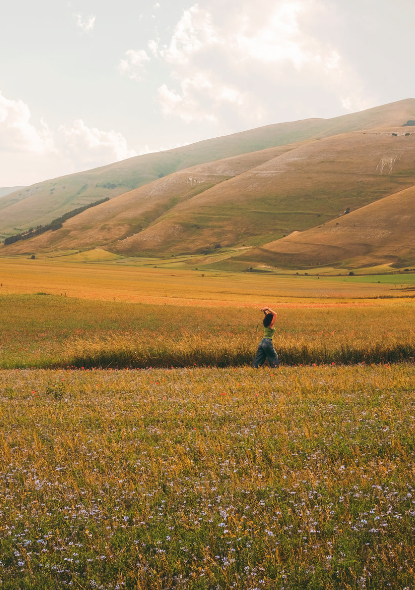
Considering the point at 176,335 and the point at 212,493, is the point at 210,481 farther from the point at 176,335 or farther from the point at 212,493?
the point at 176,335

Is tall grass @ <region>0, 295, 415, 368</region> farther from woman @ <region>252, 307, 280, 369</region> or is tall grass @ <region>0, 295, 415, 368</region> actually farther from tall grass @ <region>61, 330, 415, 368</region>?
woman @ <region>252, 307, 280, 369</region>

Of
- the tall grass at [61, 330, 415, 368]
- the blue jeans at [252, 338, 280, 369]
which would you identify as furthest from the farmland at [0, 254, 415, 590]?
the tall grass at [61, 330, 415, 368]

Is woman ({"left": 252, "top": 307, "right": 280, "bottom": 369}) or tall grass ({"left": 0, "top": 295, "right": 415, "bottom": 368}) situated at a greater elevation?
woman ({"left": 252, "top": 307, "right": 280, "bottom": 369})

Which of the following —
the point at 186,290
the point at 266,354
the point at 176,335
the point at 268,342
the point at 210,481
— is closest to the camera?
the point at 210,481

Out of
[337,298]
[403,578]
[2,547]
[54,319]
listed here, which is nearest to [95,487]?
[2,547]

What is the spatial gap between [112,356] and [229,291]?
6790 centimetres

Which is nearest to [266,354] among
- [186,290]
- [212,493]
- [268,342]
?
[268,342]

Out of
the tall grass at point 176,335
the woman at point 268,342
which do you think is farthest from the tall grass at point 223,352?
the woman at point 268,342

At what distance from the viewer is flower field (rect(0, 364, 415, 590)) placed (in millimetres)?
5754

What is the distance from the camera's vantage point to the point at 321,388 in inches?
580

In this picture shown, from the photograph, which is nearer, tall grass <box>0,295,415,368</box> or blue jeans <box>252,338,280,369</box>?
blue jeans <box>252,338,280,369</box>

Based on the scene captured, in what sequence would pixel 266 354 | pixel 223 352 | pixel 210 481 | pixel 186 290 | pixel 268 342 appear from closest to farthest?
pixel 210 481 → pixel 268 342 → pixel 266 354 → pixel 223 352 → pixel 186 290

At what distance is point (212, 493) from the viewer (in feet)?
24.9

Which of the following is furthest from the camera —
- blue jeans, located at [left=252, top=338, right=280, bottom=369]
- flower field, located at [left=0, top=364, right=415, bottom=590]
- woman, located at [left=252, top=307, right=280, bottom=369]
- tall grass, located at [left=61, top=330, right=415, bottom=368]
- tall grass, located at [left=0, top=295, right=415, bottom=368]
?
tall grass, located at [left=0, top=295, right=415, bottom=368]
